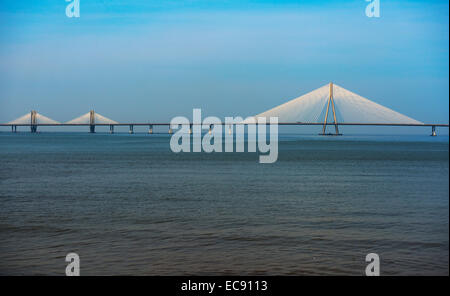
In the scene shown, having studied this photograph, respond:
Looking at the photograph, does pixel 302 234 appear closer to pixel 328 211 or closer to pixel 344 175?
pixel 328 211

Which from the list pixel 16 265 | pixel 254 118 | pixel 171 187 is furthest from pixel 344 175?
pixel 254 118

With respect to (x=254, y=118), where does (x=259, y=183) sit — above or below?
below

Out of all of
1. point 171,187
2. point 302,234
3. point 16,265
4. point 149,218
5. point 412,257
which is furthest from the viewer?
point 171,187

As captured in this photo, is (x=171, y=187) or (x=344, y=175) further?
(x=344, y=175)

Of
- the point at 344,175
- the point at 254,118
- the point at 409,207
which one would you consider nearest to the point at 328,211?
the point at 409,207

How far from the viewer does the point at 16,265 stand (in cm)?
699

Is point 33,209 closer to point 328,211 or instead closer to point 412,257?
point 328,211

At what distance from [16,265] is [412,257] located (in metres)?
5.83

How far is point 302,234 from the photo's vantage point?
9.05 m
